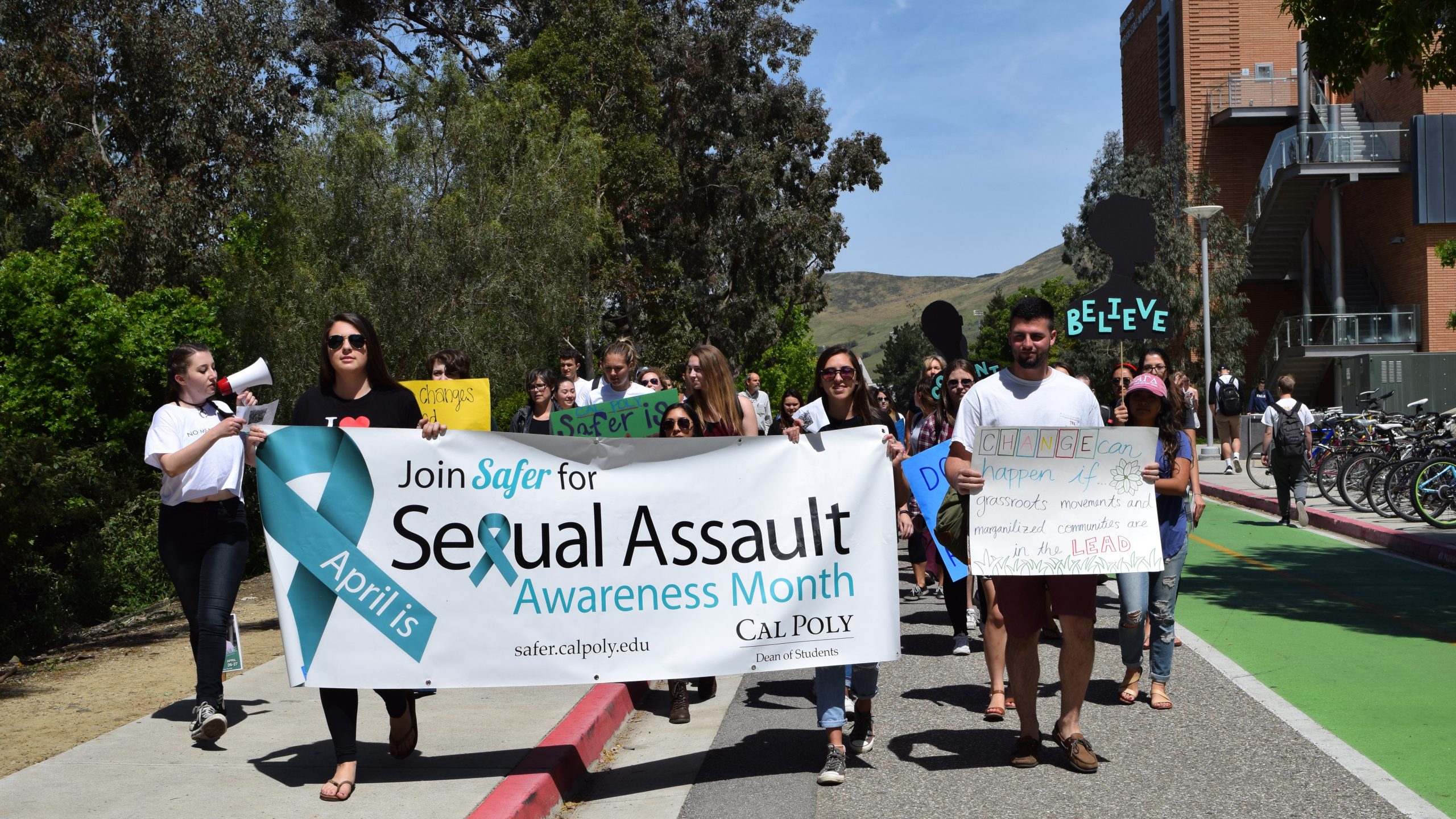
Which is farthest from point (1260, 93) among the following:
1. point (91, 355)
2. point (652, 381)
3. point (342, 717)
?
point (342, 717)

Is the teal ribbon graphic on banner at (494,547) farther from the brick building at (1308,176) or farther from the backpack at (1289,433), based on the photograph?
the brick building at (1308,176)

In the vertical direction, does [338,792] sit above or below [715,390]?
below

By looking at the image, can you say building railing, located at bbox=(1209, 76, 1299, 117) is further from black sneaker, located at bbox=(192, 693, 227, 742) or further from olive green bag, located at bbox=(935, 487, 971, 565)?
black sneaker, located at bbox=(192, 693, 227, 742)

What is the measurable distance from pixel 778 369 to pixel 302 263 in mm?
81349

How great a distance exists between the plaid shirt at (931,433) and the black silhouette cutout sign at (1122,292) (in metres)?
5.41

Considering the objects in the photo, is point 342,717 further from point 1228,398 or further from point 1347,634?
point 1228,398

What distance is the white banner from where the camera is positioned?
5.55 meters

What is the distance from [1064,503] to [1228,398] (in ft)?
69.4

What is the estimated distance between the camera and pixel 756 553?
575 centimetres

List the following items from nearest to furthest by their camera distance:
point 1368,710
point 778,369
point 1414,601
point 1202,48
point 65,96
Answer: point 1368,710 < point 1414,601 < point 65,96 < point 1202,48 < point 778,369

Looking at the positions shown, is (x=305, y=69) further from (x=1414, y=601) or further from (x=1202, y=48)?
(x=1414, y=601)

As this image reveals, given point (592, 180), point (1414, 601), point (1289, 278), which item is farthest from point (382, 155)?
point (1289, 278)

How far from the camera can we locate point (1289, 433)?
50.9 feet

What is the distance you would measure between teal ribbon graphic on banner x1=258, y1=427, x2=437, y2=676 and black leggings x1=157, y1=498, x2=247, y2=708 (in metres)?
0.93
